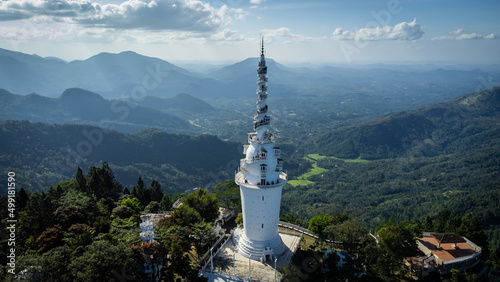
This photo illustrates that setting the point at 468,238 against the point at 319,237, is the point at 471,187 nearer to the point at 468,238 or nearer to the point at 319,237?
the point at 468,238

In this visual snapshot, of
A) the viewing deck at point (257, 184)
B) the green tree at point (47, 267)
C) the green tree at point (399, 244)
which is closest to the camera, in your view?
the green tree at point (47, 267)

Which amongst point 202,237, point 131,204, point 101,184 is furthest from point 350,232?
point 101,184

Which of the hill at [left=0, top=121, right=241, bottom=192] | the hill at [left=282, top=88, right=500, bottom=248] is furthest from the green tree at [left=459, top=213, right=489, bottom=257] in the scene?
the hill at [left=0, top=121, right=241, bottom=192]

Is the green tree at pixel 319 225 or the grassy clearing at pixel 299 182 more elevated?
the green tree at pixel 319 225

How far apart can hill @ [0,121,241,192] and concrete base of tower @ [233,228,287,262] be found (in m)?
124

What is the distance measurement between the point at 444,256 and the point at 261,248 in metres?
18.2

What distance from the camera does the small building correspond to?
29531 mm

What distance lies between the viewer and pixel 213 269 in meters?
28.8

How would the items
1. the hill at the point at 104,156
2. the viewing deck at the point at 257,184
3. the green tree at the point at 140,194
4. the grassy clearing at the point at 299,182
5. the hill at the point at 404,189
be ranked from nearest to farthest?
the viewing deck at the point at 257,184 → the green tree at the point at 140,194 → the hill at the point at 404,189 → the hill at the point at 104,156 → the grassy clearing at the point at 299,182

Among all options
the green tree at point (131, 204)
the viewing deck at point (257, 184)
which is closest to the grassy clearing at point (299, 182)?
the green tree at point (131, 204)

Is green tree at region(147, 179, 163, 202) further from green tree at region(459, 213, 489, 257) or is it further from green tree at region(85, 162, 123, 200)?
green tree at region(459, 213, 489, 257)

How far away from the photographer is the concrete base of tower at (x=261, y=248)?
30188mm

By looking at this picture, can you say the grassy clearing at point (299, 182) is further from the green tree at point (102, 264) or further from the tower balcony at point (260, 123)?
the green tree at point (102, 264)

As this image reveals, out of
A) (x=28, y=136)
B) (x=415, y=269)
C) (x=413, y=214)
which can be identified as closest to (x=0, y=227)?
(x=415, y=269)
